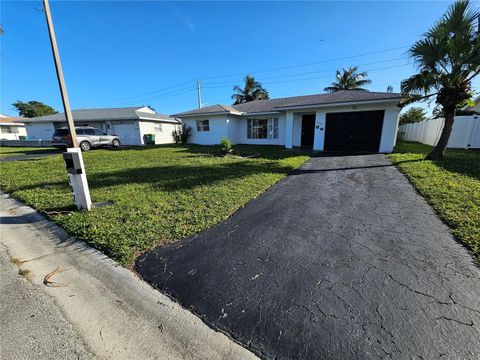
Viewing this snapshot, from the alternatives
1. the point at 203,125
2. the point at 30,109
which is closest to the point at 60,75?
the point at 203,125

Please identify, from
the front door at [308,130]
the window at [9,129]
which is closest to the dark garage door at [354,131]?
the front door at [308,130]

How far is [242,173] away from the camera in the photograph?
293 inches

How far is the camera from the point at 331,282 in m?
2.34

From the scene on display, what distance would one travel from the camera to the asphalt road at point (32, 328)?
5.44 feet

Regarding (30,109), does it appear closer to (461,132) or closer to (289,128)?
(289,128)

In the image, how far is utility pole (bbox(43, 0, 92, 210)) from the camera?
4.01 m

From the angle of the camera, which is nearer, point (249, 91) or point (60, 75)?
point (60, 75)

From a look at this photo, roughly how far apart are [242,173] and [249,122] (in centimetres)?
1140

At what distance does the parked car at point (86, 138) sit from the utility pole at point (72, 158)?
11.6 metres

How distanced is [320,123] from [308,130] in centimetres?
229

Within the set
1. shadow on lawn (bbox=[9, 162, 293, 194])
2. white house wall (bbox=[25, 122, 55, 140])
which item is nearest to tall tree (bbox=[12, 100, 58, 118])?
white house wall (bbox=[25, 122, 55, 140])

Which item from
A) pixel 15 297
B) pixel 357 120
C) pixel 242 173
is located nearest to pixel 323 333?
pixel 15 297

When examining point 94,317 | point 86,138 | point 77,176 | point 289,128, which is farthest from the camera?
point 86,138

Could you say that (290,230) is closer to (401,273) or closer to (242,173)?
(401,273)
